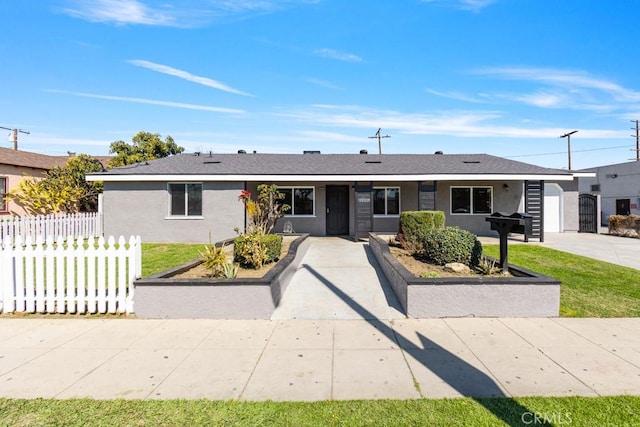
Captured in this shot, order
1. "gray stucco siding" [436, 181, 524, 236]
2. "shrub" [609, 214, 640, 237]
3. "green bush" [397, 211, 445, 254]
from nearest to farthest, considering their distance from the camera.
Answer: "green bush" [397, 211, 445, 254] < "gray stucco siding" [436, 181, 524, 236] < "shrub" [609, 214, 640, 237]

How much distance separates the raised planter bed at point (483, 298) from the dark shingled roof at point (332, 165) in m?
8.69

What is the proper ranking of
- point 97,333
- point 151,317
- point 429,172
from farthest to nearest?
point 429,172, point 151,317, point 97,333

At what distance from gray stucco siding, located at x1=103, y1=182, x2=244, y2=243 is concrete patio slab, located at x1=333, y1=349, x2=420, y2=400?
1052cm

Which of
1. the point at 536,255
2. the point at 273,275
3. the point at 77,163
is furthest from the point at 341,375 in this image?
the point at 77,163

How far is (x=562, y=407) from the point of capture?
2.79 m

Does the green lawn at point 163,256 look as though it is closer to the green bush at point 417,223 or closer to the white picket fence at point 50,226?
the white picket fence at point 50,226

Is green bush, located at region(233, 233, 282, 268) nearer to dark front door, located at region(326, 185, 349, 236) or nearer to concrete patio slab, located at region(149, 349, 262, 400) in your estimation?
concrete patio slab, located at region(149, 349, 262, 400)

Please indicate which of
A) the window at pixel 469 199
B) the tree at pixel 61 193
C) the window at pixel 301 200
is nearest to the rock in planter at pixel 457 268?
the window at pixel 301 200

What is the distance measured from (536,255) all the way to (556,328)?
21.9 feet

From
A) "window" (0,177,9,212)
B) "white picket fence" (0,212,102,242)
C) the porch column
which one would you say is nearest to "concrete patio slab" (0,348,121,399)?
"white picket fence" (0,212,102,242)

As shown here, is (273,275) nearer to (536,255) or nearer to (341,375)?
(341,375)

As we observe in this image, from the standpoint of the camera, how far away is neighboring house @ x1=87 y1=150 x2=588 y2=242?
13.4 meters

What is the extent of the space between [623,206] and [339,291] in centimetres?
3064

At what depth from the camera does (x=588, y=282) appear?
7035mm
